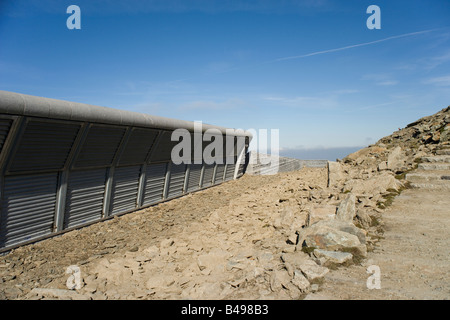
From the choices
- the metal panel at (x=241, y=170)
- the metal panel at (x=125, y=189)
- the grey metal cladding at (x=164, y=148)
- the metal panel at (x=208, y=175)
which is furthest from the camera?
the metal panel at (x=241, y=170)

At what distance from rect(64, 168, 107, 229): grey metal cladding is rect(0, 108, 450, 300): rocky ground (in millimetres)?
380

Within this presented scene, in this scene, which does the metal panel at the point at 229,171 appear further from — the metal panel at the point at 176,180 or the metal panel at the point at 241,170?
the metal panel at the point at 176,180

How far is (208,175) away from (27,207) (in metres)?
10.9

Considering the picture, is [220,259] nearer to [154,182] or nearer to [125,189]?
[125,189]

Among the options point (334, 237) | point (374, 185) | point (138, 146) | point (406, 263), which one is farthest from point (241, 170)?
point (406, 263)

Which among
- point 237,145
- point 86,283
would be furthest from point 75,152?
point 237,145

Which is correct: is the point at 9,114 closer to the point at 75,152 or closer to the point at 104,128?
the point at 75,152

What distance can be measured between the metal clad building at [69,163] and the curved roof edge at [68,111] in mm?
18

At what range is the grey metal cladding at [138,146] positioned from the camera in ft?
35.0

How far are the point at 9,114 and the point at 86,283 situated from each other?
3.92 metres

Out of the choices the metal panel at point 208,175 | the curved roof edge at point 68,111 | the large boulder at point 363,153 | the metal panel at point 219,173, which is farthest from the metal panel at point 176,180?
the large boulder at point 363,153

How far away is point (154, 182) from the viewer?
12812 millimetres

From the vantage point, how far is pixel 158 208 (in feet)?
41.0

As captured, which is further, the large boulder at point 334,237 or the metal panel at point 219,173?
the metal panel at point 219,173
